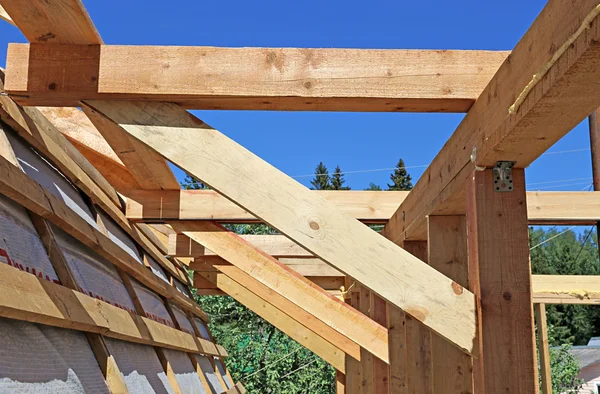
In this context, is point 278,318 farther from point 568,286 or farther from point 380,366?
point 568,286

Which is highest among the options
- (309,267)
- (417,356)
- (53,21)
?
(53,21)

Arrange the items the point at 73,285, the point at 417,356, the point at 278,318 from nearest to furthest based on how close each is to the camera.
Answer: the point at 73,285
the point at 417,356
the point at 278,318

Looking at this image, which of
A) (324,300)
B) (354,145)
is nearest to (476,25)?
(354,145)

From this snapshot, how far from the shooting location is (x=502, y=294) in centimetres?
244

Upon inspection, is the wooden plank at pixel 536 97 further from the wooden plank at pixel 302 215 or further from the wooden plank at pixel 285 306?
the wooden plank at pixel 285 306

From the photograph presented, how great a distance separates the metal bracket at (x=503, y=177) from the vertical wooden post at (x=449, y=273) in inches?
36.9

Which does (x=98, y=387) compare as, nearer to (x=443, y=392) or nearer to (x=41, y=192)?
(x=41, y=192)

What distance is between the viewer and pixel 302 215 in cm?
248

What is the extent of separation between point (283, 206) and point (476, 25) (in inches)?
1392

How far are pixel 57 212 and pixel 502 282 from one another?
1.82 m

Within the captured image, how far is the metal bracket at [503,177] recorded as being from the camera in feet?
8.24

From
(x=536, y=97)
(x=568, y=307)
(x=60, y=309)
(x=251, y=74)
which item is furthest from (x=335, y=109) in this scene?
(x=568, y=307)

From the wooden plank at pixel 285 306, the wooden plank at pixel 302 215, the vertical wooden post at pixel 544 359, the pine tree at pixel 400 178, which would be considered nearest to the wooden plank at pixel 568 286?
the vertical wooden post at pixel 544 359

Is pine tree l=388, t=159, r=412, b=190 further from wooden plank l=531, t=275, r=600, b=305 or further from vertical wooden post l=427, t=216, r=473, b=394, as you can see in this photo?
vertical wooden post l=427, t=216, r=473, b=394
